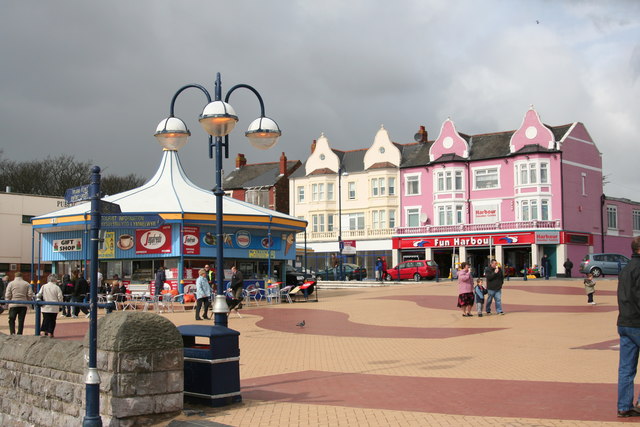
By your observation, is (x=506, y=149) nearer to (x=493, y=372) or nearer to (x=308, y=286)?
(x=308, y=286)

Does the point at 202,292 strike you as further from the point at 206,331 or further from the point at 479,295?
the point at 206,331

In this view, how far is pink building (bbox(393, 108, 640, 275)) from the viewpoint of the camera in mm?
52594

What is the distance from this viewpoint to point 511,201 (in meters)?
54.6

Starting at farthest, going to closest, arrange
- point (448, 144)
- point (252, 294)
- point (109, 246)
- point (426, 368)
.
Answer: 1. point (448, 144)
2. point (252, 294)
3. point (109, 246)
4. point (426, 368)

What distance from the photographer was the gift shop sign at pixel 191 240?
30.4m

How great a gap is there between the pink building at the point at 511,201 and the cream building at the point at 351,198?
1520 mm

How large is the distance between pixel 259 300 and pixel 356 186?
33352mm

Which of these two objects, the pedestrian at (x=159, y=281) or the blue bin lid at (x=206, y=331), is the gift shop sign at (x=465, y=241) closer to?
the pedestrian at (x=159, y=281)

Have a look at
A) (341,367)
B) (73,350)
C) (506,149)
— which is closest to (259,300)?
(341,367)

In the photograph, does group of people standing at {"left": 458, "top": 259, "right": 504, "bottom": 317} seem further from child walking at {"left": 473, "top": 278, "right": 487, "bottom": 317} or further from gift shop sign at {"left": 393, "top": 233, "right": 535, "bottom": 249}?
gift shop sign at {"left": 393, "top": 233, "right": 535, "bottom": 249}

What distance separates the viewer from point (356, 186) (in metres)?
62.9

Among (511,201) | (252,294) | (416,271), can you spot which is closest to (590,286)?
(252,294)

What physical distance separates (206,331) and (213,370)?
49 cm

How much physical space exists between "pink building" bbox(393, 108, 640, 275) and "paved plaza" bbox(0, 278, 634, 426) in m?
30.2
